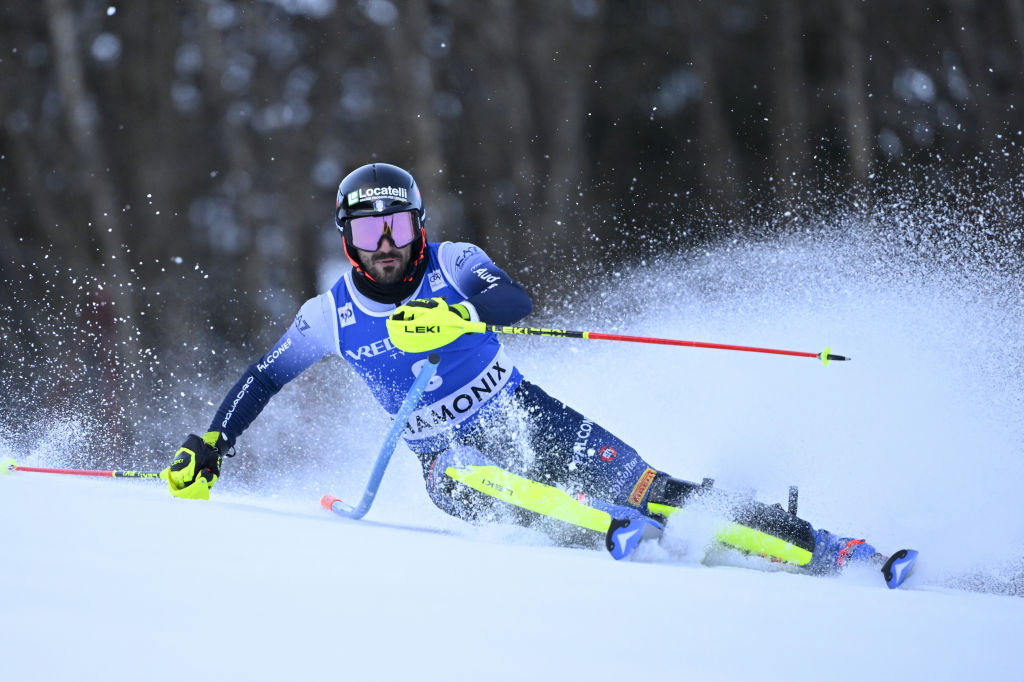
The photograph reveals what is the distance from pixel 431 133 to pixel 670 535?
8074mm

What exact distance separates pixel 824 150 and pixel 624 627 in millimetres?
9483

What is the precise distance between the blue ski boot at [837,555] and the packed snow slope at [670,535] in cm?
6

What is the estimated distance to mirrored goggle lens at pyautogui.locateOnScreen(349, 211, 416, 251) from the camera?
271 centimetres

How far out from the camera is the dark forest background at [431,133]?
9.27 meters

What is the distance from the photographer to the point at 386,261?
8.94ft

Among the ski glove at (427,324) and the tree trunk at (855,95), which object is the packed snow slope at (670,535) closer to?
the ski glove at (427,324)

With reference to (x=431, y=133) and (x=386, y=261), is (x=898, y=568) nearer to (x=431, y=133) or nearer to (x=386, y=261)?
(x=386, y=261)

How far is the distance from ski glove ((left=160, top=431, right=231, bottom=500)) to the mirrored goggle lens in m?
0.85

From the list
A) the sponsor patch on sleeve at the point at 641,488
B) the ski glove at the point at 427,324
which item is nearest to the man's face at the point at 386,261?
the ski glove at the point at 427,324

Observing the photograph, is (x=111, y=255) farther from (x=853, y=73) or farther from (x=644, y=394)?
(x=853, y=73)

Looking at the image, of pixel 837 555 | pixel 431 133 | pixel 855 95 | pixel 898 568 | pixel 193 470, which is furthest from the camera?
pixel 431 133

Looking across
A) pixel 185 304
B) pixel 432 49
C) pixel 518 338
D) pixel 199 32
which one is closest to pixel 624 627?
pixel 518 338

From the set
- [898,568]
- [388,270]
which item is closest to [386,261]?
[388,270]

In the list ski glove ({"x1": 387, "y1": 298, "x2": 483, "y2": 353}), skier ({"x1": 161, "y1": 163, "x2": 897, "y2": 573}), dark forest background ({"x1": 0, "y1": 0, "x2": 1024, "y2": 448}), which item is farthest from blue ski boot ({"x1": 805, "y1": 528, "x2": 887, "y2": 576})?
dark forest background ({"x1": 0, "y1": 0, "x2": 1024, "y2": 448})
